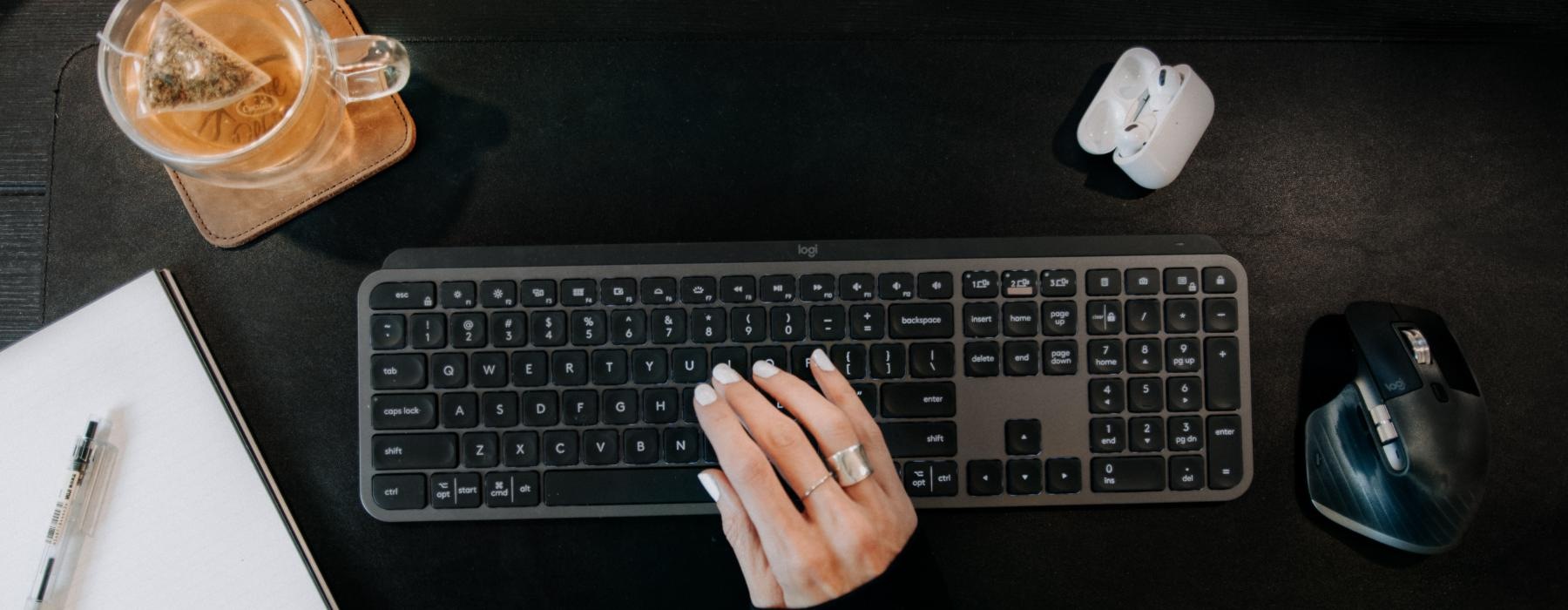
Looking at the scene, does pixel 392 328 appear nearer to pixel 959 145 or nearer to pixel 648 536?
pixel 648 536

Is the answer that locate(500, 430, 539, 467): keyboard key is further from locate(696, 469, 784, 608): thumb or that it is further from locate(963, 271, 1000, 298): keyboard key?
locate(963, 271, 1000, 298): keyboard key

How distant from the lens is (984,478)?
0.68m

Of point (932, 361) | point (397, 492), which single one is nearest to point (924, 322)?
point (932, 361)

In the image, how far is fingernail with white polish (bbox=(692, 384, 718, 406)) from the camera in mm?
648

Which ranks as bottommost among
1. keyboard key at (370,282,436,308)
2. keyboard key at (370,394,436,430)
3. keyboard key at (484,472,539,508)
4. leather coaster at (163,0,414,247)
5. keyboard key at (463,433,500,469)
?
keyboard key at (484,472,539,508)

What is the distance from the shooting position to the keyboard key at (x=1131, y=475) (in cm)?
68

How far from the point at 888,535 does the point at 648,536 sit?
0.20 m

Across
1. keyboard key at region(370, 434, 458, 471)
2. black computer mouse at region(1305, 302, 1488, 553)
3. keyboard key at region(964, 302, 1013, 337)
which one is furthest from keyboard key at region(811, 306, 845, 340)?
black computer mouse at region(1305, 302, 1488, 553)

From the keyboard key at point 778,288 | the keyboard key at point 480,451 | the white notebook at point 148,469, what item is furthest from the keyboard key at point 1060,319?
the white notebook at point 148,469

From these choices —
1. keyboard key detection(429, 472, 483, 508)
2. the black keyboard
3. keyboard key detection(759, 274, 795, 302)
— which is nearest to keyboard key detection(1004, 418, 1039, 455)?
the black keyboard

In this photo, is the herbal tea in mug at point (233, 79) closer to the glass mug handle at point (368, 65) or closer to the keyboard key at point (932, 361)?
the glass mug handle at point (368, 65)

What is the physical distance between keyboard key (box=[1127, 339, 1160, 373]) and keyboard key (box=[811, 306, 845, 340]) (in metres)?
0.24

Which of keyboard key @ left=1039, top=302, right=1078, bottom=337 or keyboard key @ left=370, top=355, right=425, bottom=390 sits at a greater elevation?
keyboard key @ left=1039, top=302, right=1078, bottom=337

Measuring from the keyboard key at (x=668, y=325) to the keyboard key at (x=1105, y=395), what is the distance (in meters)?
0.33
